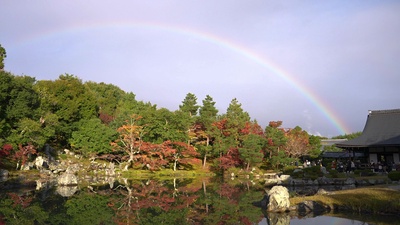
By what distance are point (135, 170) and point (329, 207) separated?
21.1 metres

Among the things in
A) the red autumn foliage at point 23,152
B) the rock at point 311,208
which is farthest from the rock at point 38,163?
the rock at point 311,208

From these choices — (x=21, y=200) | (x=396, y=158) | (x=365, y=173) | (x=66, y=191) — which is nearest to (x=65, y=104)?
(x=66, y=191)

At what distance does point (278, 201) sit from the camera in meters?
11.2

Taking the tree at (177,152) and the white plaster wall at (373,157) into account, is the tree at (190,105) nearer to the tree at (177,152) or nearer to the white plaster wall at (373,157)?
the tree at (177,152)

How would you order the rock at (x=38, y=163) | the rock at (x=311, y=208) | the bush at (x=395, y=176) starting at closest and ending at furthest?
1. the rock at (x=311, y=208)
2. the bush at (x=395, y=176)
3. the rock at (x=38, y=163)

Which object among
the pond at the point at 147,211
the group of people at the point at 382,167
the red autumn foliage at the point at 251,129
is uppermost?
the red autumn foliage at the point at 251,129

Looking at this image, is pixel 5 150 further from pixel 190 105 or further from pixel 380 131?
pixel 380 131

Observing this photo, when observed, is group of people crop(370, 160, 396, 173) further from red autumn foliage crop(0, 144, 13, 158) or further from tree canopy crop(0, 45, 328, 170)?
red autumn foliage crop(0, 144, 13, 158)

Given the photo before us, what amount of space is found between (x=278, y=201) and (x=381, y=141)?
63.1 feet

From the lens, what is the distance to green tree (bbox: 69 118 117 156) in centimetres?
3100

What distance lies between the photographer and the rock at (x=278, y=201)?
1116 cm

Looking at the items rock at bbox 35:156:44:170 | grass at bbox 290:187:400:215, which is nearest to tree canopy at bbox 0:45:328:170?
rock at bbox 35:156:44:170

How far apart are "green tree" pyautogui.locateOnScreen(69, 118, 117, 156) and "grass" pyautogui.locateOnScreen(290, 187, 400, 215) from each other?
22.7 metres

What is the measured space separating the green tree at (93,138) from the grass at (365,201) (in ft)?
74.6
